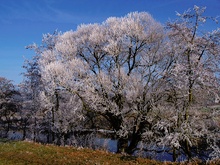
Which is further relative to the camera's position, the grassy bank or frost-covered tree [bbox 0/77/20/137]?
frost-covered tree [bbox 0/77/20/137]

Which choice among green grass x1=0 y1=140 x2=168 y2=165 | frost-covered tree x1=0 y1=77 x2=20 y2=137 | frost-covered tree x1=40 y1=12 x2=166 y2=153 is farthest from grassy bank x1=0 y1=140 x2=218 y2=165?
frost-covered tree x1=0 y1=77 x2=20 y2=137

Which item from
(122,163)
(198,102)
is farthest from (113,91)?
(122,163)

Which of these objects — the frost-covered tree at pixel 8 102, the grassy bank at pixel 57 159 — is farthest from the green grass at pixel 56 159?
the frost-covered tree at pixel 8 102

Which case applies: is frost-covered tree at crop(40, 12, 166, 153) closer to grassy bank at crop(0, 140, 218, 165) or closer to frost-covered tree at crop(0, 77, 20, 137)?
grassy bank at crop(0, 140, 218, 165)

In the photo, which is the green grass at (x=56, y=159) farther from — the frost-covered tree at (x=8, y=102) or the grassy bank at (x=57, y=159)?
the frost-covered tree at (x=8, y=102)

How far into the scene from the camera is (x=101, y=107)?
25031 mm

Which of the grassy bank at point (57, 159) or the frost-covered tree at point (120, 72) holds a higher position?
the frost-covered tree at point (120, 72)

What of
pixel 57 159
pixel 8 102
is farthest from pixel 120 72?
pixel 8 102

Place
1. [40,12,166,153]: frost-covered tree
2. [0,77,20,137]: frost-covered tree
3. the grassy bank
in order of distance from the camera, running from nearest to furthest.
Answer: the grassy bank
[40,12,166,153]: frost-covered tree
[0,77,20,137]: frost-covered tree

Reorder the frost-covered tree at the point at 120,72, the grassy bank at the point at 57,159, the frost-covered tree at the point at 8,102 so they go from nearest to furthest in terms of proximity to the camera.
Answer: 1. the grassy bank at the point at 57,159
2. the frost-covered tree at the point at 120,72
3. the frost-covered tree at the point at 8,102

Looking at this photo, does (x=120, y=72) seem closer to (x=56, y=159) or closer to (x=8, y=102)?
(x=56, y=159)

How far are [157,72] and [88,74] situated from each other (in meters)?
6.59

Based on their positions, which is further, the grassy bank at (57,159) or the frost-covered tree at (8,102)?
the frost-covered tree at (8,102)

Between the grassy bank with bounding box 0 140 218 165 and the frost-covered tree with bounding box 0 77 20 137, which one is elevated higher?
the frost-covered tree with bounding box 0 77 20 137
